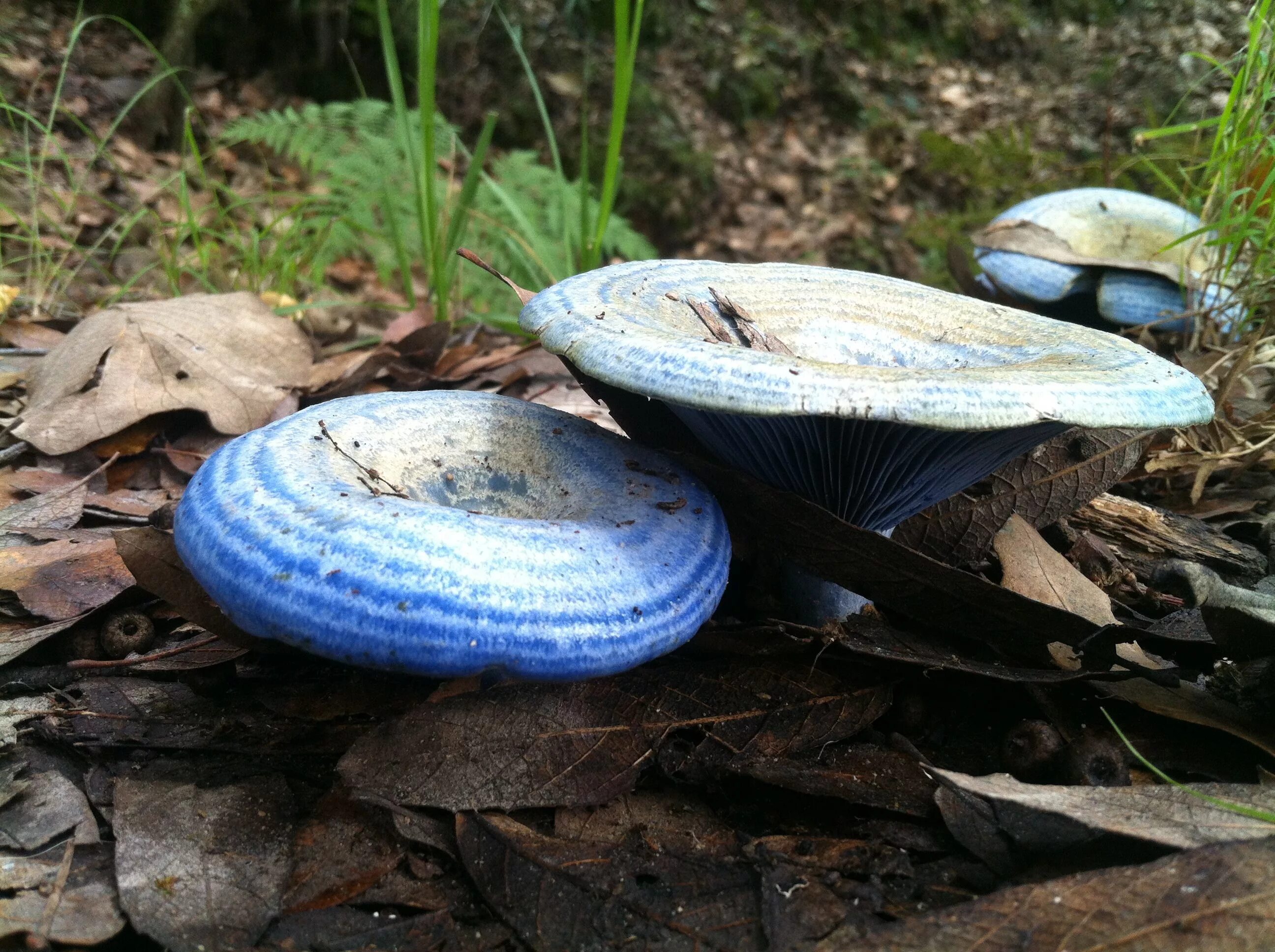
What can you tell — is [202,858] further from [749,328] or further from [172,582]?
[749,328]

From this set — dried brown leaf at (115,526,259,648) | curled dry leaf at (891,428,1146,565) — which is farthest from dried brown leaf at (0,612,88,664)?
curled dry leaf at (891,428,1146,565)

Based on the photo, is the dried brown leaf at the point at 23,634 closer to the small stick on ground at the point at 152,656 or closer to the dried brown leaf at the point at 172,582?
the small stick on ground at the point at 152,656

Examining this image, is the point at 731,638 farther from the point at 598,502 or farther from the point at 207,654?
the point at 207,654

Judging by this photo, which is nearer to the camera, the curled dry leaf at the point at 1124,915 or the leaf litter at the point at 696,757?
the curled dry leaf at the point at 1124,915

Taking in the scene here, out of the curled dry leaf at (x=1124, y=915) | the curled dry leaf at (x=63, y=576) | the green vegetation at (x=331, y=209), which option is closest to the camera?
the curled dry leaf at (x=1124, y=915)

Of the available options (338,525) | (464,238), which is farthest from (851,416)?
(464,238)

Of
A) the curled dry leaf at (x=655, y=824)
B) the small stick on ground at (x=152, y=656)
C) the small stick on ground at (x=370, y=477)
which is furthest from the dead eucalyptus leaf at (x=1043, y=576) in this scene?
the small stick on ground at (x=152, y=656)
